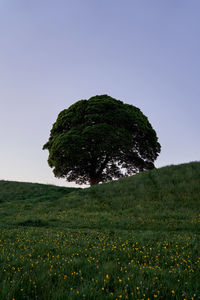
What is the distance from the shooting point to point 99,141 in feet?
89.6

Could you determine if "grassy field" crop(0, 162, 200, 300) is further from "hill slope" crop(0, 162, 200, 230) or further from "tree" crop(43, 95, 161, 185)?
"tree" crop(43, 95, 161, 185)

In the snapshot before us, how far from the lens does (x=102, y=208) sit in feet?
49.8

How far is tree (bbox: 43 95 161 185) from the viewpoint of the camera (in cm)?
2661

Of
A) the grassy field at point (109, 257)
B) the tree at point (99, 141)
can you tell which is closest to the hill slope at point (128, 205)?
the grassy field at point (109, 257)

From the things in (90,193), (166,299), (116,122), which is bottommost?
(166,299)

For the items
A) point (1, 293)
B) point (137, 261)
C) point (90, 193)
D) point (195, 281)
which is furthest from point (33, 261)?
point (90, 193)

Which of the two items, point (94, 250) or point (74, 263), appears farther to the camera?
point (94, 250)

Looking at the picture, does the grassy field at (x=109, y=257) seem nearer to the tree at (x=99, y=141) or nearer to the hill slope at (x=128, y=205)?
the hill slope at (x=128, y=205)

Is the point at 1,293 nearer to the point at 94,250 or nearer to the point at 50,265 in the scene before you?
the point at 50,265

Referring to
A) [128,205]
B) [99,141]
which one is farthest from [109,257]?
[99,141]

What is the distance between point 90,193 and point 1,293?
53.4 ft

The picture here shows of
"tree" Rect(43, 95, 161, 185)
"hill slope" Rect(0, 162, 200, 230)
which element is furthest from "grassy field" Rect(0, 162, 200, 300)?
"tree" Rect(43, 95, 161, 185)

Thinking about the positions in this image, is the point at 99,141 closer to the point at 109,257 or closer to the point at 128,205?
the point at 128,205

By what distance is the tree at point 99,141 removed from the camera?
87.3 feet
